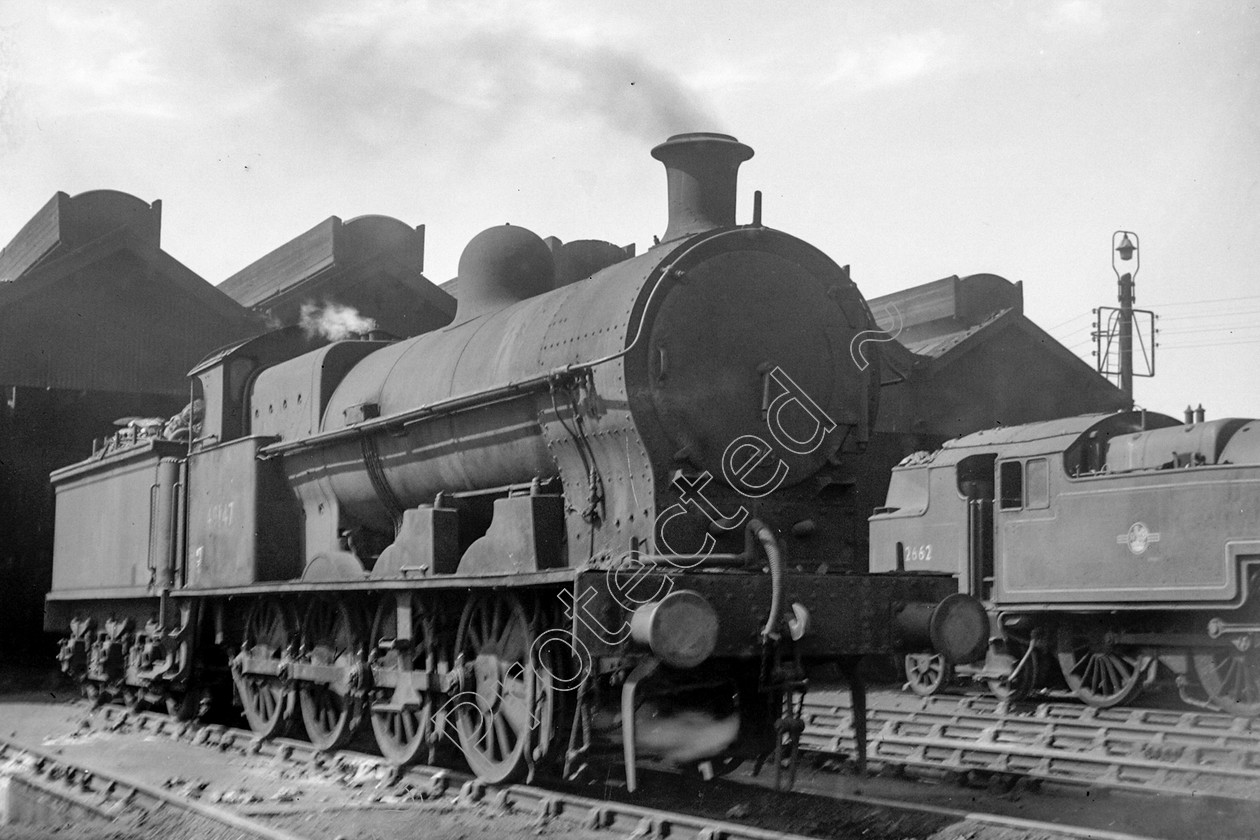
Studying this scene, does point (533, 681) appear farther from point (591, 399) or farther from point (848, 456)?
point (848, 456)

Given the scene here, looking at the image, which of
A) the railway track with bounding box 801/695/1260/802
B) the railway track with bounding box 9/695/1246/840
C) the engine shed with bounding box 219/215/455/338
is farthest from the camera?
the engine shed with bounding box 219/215/455/338

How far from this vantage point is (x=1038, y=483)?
45.6 ft

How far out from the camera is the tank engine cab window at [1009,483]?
14.4 metres

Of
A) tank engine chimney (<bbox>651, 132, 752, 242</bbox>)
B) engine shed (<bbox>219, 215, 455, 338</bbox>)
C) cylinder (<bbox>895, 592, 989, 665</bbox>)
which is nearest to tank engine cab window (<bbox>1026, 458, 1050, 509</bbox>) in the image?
cylinder (<bbox>895, 592, 989, 665</bbox>)

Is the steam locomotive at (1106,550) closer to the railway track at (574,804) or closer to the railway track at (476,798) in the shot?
the railway track at (574,804)

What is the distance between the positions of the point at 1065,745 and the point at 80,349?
15775 mm

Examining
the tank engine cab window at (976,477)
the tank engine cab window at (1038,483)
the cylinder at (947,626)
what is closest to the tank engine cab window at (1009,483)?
the tank engine cab window at (1038,483)

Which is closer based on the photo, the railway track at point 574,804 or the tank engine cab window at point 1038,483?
the railway track at point 574,804

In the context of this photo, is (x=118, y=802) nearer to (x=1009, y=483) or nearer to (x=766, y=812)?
(x=766, y=812)

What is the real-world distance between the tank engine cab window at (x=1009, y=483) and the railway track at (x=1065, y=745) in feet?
7.26

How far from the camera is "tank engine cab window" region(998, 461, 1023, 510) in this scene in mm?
14398

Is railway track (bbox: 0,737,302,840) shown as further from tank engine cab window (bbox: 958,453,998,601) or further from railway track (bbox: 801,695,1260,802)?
tank engine cab window (bbox: 958,453,998,601)

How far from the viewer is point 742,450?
744 centimetres

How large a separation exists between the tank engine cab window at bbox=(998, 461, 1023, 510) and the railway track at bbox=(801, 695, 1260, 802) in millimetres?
2213
